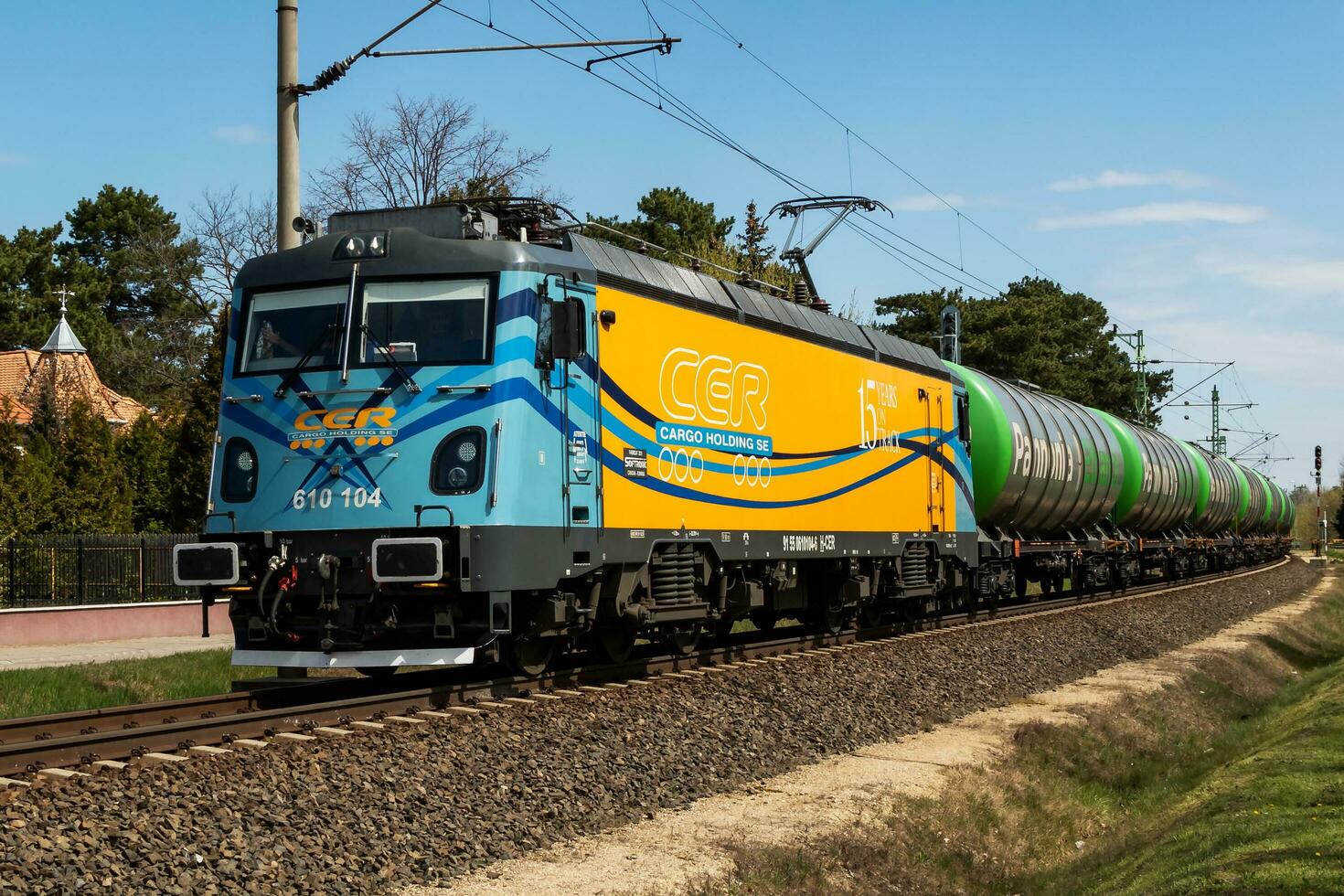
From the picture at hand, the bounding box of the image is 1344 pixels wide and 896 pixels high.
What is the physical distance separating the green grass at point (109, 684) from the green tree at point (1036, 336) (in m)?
46.0

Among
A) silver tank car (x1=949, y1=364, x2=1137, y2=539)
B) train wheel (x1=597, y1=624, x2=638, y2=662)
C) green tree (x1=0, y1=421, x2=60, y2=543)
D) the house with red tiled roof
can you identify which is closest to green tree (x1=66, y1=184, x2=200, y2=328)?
the house with red tiled roof

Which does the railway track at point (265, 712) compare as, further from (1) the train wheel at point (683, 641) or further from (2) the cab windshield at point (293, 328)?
(2) the cab windshield at point (293, 328)

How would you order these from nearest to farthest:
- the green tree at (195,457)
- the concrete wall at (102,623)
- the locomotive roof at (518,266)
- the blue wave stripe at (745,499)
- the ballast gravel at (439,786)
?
the ballast gravel at (439,786) → the locomotive roof at (518,266) → the blue wave stripe at (745,499) → the concrete wall at (102,623) → the green tree at (195,457)

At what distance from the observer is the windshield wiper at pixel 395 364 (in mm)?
11094

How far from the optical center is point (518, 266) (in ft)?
37.1

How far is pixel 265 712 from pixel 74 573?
1520cm

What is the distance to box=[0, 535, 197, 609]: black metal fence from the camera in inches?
905

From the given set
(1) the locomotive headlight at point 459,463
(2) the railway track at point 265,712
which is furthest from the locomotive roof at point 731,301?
(2) the railway track at point 265,712

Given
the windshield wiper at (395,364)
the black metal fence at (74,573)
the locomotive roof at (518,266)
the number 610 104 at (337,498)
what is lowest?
the black metal fence at (74,573)

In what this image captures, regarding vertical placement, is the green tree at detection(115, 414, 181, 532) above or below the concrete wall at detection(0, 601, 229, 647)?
above

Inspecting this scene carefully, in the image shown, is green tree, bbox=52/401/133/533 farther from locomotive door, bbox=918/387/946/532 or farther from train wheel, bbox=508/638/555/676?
train wheel, bbox=508/638/555/676

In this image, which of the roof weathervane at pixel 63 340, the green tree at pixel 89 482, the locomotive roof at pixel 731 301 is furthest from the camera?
the roof weathervane at pixel 63 340

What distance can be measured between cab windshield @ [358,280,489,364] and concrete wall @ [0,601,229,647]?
37.6 ft

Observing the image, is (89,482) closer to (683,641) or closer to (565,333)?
(683,641)
